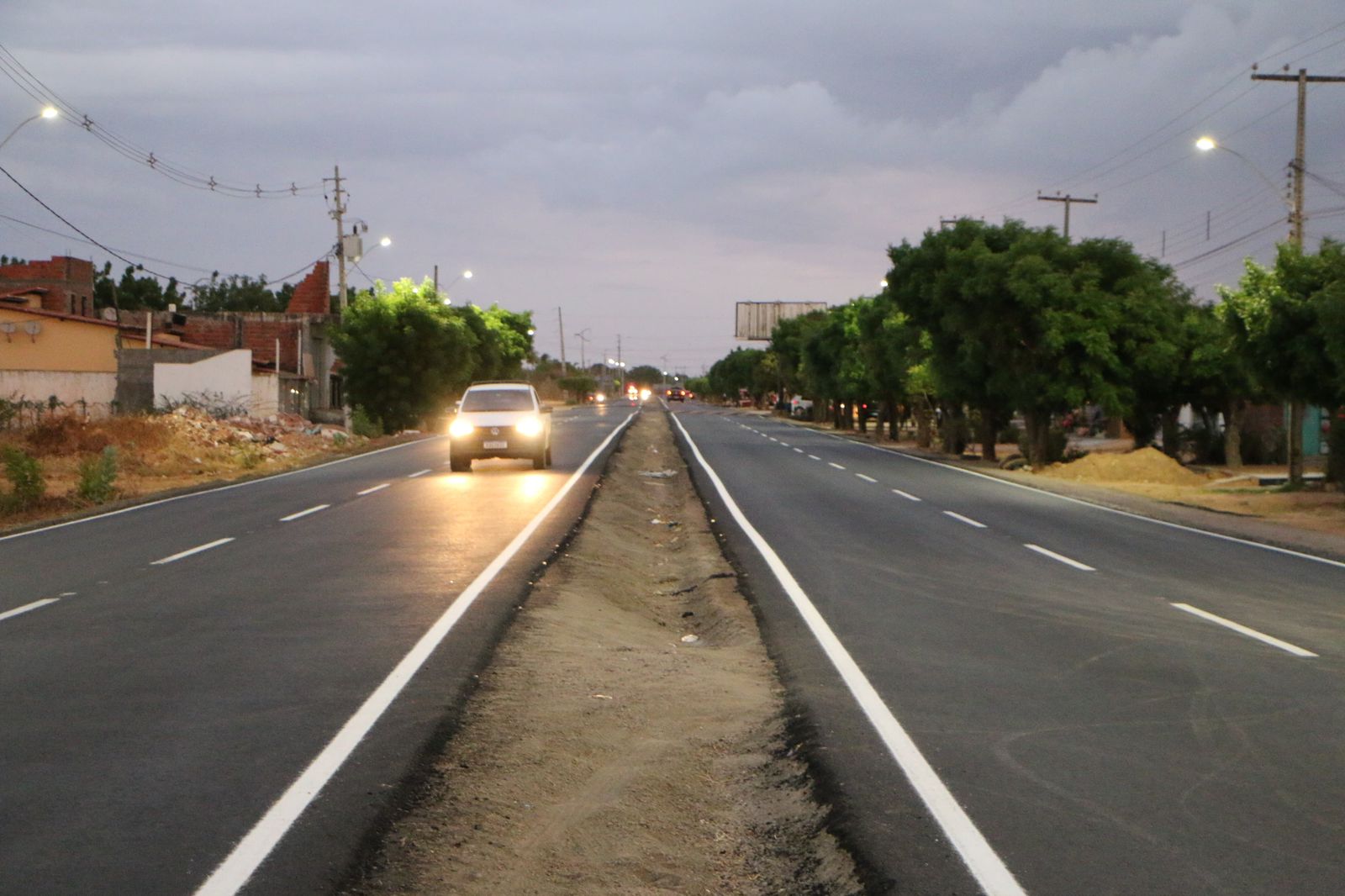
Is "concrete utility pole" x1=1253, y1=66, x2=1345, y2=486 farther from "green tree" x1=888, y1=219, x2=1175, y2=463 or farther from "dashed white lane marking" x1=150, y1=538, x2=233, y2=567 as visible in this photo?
"dashed white lane marking" x1=150, y1=538, x2=233, y2=567

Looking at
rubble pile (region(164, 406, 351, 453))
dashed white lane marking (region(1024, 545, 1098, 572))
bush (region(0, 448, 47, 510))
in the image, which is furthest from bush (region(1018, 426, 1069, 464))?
bush (region(0, 448, 47, 510))

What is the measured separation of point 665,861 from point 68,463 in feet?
99.7

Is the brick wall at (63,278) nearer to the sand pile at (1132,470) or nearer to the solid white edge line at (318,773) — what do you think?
the sand pile at (1132,470)

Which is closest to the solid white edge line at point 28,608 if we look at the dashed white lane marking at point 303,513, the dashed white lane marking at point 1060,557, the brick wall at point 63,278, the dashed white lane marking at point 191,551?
the dashed white lane marking at point 191,551

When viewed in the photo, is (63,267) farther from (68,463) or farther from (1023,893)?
(1023,893)

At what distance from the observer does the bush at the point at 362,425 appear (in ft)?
166

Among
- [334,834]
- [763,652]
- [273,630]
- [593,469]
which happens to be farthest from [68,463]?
[334,834]

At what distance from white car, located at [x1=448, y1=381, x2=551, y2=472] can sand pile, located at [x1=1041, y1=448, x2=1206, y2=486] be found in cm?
1538

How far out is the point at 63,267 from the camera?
242ft

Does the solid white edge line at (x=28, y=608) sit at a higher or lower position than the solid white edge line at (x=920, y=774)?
lower

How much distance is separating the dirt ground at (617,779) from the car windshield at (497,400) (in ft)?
58.2

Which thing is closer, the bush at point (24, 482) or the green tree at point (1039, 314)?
the bush at point (24, 482)

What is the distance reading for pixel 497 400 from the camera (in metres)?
29.0

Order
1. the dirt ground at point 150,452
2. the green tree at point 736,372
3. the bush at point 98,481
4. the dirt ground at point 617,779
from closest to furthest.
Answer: the dirt ground at point 617,779
the bush at point 98,481
the dirt ground at point 150,452
the green tree at point 736,372
